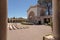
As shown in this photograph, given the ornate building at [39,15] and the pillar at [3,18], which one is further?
the ornate building at [39,15]

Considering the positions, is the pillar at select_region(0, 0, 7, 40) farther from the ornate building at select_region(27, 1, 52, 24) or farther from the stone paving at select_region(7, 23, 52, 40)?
the ornate building at select_region(27, 1, 52, 24)

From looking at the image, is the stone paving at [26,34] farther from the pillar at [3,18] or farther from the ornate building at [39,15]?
the ornate building at [39,15]

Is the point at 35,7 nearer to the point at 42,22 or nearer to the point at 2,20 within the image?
the point at 42,22

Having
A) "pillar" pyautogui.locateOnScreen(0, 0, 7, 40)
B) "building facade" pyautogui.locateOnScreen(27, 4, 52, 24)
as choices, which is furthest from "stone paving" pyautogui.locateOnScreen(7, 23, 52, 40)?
"building facade" pyautogui.locateOnScreen(27, 4, 52, 24)

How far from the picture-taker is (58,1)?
293 centimetres

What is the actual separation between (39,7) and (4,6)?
989 inches

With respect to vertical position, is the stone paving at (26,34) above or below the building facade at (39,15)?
below

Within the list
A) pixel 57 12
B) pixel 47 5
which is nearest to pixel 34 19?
pixel 47 5

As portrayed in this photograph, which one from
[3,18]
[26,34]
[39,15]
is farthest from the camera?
[39,15]

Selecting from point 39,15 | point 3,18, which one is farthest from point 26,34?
point 39,15

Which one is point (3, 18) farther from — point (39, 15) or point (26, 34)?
point (39, 15)

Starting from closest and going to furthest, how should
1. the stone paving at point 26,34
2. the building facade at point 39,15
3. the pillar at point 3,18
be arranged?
1. the pillar at point 3,18
2. the stone paving at point 26,34
3. the building facade at point 39,15

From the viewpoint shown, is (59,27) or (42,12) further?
(42,12)

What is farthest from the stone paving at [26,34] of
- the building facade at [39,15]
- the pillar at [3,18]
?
the building facade at [39,15]
